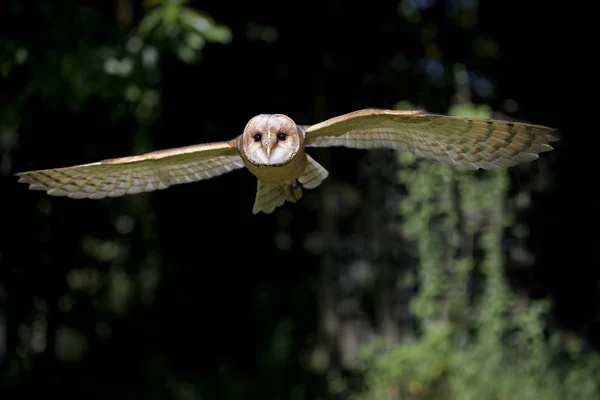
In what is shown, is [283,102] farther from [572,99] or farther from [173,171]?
[173,171]

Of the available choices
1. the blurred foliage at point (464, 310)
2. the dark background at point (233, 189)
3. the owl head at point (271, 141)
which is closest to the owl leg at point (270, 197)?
the owl head at point (271, 141)

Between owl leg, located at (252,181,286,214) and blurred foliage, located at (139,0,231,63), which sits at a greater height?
blurred foliage, located at (139,0,231,63)

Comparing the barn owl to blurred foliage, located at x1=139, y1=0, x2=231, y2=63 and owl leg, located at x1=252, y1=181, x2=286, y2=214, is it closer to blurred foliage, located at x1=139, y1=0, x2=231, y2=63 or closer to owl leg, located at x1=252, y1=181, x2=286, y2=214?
owl leg, located at x1=252, y1=181, x2=286, y2=214

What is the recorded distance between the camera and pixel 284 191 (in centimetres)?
278

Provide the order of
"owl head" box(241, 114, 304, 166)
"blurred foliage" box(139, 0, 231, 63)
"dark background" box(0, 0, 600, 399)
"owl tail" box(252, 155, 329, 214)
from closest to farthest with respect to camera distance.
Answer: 1. "owl head" box(241, 114, 304, 166)
2. "owl tail" box(252, 155, 329, 214)
3. "blurred foliage" box(139, 0, 231, 63)
4. "dark background" box(0, 0, 600, 399)

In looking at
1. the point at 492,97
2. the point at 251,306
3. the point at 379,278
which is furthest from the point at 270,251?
the point at 492,97

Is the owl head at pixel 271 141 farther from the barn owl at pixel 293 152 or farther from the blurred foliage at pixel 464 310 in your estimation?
the blurred foliage at pixel 464 310

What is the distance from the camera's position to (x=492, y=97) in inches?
292

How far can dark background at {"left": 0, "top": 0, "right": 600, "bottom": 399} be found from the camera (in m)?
6.69

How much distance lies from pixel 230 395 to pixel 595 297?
2948 millimetres

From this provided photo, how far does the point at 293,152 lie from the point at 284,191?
0.55m

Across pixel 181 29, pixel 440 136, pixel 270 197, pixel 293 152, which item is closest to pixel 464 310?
pixel 181 29

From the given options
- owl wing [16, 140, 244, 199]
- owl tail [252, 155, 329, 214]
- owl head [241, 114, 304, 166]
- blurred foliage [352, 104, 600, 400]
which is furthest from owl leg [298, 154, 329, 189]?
blurred foliage [352, 104, 600, 400]

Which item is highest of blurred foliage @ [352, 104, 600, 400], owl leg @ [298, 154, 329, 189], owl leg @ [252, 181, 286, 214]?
owl leg @ [298, 154, 329, 189]
